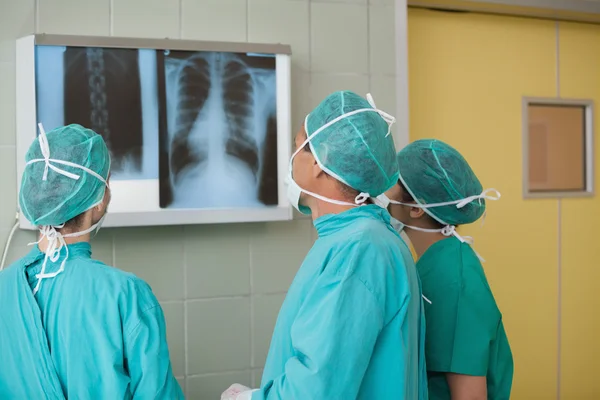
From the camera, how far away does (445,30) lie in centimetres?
240

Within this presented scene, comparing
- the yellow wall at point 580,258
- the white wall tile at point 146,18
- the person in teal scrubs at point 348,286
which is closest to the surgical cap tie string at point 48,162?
the person in teal scrubs at point 348,286

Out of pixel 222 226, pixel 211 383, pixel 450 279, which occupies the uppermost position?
pixel 222 226

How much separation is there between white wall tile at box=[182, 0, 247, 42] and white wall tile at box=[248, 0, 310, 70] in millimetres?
34

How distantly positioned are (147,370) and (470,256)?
33.0 inches

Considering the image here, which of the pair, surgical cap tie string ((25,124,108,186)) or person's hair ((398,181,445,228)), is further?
person's hair ((398,181,445,228))

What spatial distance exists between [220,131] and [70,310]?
0.82 m

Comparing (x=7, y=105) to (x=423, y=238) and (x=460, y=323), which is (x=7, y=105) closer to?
(x=423, y=238)

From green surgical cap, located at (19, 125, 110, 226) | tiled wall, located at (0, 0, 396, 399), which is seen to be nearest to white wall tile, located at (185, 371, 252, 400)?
tiled wall, located at (0, 0, 396, 399)

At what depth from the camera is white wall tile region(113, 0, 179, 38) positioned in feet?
6.13

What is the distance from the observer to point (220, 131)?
6.16ft

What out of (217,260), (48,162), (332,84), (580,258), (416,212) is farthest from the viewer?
(580,258)

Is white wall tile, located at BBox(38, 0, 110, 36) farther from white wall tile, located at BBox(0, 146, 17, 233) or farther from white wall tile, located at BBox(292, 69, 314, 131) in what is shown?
white wall tile, located at BBox(292, 69, 314, 131)

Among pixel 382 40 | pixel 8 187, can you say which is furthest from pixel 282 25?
pixel 8 187

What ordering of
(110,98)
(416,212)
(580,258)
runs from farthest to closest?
1. (580,258)
2. (110,98)
3. (416,212)
